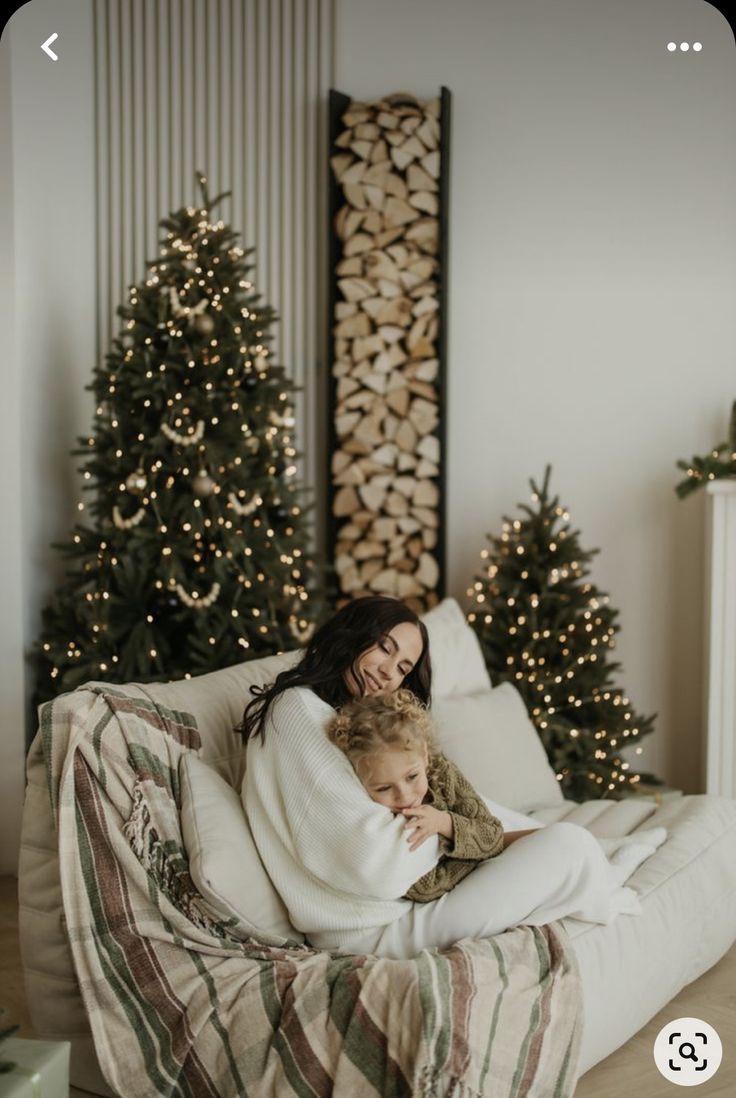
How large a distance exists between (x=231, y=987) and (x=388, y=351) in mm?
2675

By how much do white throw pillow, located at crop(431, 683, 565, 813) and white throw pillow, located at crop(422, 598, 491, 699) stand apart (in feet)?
0.18

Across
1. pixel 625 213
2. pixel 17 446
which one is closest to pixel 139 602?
pixel 17 446

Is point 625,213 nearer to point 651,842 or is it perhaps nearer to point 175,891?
Answer: point 651,842

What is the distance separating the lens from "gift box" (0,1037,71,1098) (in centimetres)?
182

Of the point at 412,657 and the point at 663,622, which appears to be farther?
the point at 663,622

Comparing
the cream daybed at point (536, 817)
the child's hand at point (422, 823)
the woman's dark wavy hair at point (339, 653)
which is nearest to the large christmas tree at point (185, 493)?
the cream daybed at point (536, 817)

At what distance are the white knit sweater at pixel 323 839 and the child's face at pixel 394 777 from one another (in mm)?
25

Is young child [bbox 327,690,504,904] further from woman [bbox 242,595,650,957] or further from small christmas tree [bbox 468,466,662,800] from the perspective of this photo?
small christmas tree [bbox 468,466,662,800]

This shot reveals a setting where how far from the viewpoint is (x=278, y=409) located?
386 centimetres

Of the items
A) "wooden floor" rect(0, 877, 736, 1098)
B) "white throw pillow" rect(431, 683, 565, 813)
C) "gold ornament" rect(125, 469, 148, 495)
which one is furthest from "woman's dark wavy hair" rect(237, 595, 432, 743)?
"gold ornament" rect(125, 469, 148, 495)

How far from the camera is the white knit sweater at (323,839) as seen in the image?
2262mm

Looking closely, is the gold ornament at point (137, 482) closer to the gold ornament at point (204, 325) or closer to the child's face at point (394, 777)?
the gold ornament at point (204, 325)

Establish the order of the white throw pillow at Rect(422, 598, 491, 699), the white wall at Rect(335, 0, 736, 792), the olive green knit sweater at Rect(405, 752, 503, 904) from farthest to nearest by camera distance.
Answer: the white wall at Rect(335, 0, 736, 792) < the white throw pillow at Rect(422, 598, 491, 699) < the olive green knit sweater at Rect(405, 752, 503, 904)

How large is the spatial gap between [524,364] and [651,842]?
81.4 inches
